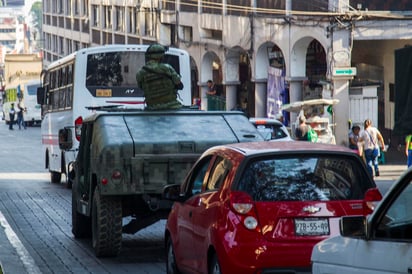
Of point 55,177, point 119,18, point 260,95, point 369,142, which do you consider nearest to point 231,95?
point 260,95

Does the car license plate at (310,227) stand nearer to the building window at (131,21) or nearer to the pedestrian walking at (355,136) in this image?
the pedestrian walking at (355,136)

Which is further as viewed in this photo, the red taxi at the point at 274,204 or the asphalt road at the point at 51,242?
the asphalt road at the point at 51,242

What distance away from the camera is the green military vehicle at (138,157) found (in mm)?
14117

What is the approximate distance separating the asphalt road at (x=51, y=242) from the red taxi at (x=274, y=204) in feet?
9.90

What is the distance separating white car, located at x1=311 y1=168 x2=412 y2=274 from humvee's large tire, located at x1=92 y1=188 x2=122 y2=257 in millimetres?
6934

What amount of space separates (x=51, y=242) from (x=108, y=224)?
7.91ft

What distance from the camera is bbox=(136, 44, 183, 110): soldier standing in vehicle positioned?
16609 millimetres

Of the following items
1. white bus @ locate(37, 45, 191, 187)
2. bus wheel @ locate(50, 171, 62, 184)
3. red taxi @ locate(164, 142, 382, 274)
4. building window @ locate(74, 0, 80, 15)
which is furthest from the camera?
building window @ locate(74, 0, 80, 15)

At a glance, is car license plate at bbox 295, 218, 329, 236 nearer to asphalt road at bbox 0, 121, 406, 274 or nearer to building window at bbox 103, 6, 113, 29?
asphalt road at bbox 0, 121, 406, 274

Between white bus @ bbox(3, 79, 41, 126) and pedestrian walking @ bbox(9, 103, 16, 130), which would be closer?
pedestrian walking @ bbox(9, 103, 16, 130)

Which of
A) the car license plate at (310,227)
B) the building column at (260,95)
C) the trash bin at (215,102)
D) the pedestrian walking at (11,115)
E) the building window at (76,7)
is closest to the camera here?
the car license plate at (310,227)

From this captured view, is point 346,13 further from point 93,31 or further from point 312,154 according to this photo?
point 93,31

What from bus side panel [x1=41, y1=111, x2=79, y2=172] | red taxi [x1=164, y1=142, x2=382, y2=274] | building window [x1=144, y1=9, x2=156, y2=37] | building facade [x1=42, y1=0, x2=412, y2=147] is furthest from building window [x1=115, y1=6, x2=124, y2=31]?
red taxi [x1=164, y1=142, x2=382, y2=274]

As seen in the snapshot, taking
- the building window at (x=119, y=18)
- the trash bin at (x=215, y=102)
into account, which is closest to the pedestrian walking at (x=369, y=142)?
the trash bin at (x=215, y=102)
